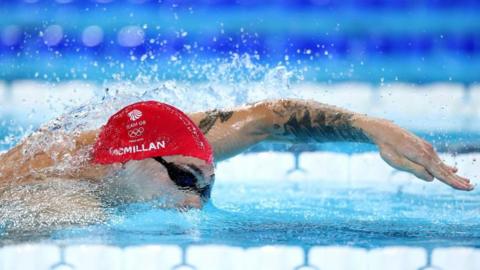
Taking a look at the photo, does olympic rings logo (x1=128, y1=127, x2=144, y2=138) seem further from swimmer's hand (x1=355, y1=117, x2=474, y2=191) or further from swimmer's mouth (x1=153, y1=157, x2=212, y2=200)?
swimmer's hand (x1=355, y1=117, x2=474, y2=191)

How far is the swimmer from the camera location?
1.76m

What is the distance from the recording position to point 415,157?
1880mm

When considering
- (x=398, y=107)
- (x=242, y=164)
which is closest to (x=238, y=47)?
(x=242, y=164)

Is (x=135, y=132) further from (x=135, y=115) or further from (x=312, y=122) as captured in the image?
(x=312, y=122)

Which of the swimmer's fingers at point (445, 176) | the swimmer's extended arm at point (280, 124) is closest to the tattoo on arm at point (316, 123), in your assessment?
the swimmer's extended arm at point (280, 124)

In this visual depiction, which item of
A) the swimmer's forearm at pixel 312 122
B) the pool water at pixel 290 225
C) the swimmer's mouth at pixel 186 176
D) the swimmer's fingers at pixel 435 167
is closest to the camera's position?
the swimmer's mouth at pixel 186 176

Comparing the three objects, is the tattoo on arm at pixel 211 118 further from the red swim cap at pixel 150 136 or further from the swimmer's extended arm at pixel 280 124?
the red swim cap at pixel 150 136

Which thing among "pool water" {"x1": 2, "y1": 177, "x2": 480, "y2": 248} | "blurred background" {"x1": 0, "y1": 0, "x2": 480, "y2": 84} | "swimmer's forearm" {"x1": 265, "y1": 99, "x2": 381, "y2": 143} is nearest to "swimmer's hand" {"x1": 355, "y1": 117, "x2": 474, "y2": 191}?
"swimmer's forearm" {"x1": 265, "y1": 99, "x2": 381, "y2": 143}

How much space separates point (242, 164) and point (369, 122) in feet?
4.75

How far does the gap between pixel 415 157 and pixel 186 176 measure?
555 millimetres

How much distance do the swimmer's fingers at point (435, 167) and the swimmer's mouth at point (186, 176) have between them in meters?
0.52

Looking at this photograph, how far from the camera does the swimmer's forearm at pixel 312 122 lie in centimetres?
209

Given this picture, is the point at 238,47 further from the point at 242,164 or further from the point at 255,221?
the point at 255,221

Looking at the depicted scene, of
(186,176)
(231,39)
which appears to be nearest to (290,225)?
(186,176)
